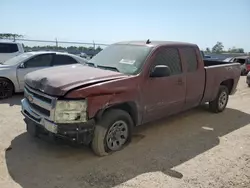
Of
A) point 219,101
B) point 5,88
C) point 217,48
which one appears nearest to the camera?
point 219,101

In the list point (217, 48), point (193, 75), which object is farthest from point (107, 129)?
point (217, 48)

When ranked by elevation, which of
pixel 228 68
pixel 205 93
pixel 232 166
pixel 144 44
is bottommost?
pixel 232 166

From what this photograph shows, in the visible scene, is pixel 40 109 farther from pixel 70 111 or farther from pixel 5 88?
pixel 5 88

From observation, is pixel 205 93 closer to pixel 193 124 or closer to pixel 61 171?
pixel 193 124

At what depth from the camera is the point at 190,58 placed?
230 inches

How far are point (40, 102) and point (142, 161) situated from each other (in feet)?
6.06

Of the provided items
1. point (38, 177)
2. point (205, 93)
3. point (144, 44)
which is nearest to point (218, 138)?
point (205, 93)

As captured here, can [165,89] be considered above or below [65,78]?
below

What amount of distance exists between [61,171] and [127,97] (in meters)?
1.55

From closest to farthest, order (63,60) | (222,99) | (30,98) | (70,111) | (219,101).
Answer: (70,111) → (30,98) → (219,101) → (222,99) → (63,60)

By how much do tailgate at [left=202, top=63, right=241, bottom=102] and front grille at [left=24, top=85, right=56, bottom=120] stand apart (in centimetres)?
395

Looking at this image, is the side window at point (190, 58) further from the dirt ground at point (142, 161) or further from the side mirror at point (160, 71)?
the dirt ground at point (142, 161)

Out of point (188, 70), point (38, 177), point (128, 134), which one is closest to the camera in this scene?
point (38, 177)

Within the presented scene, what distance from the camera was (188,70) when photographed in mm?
A: 5664
